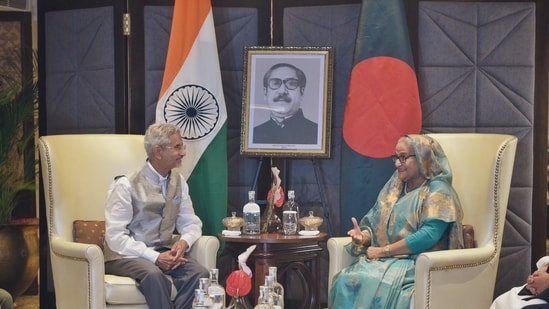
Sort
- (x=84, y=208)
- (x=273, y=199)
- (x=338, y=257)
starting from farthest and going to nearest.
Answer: (x=273, y=199), (x=84, y=208), (x=338, y=257)

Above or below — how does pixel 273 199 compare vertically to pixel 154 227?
above

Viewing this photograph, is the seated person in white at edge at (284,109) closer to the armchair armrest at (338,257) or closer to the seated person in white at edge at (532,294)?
the armchair armrest at (338,257)

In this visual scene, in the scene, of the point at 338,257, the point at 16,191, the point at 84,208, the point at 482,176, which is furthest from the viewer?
the point at 16,191

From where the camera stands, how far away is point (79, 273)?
3.90m

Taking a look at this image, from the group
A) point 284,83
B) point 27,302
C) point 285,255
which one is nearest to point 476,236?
point 285,255

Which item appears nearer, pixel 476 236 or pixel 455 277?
pixel 455 277

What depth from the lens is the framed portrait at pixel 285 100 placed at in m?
4.89

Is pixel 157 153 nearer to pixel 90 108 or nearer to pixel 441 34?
pixel 90 108

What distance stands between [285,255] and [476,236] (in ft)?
3.23

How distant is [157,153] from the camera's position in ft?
13.7

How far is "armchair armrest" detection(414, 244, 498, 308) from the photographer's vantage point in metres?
3.66

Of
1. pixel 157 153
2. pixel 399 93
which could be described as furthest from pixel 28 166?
pixel 399 93

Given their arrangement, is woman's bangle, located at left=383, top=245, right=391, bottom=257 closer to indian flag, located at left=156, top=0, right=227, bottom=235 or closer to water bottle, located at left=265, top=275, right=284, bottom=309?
water bottle, located at left=265, top=275, right=284, bottom=309

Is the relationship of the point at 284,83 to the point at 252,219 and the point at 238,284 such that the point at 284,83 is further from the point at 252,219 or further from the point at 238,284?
the point at 238,284
